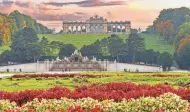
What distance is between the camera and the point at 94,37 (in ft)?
431

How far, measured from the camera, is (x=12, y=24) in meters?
127

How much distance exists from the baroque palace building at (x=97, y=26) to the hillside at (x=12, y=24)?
11688mm

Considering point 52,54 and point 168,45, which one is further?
point 168,45

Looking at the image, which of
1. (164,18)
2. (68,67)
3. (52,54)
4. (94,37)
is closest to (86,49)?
(52,54)

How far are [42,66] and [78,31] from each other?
66.5 metres

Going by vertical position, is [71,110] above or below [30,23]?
below

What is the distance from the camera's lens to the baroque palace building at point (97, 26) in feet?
468

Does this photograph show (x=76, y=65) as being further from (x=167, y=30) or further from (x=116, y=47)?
(x=167, y=30)

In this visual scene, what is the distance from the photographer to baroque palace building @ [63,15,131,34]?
468ft

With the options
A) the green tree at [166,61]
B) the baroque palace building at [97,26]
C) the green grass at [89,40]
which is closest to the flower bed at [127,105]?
the green tree at [166,61]

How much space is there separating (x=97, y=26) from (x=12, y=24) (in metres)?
25.4

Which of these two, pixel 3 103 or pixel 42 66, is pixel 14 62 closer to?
pixel 42 66

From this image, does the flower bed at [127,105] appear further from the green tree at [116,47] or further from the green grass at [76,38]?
the green grass at [76,38]

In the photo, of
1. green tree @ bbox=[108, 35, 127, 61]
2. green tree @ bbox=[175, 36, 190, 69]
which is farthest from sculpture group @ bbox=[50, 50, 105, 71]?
green tree @ bbox=[108, 35, 127, 61]
